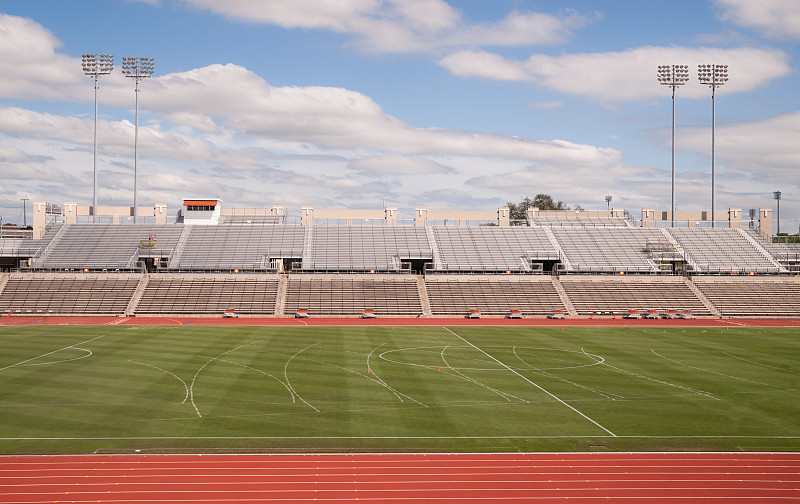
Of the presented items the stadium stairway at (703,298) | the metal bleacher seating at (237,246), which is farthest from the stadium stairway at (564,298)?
the metal bleacher seating at (237,246)

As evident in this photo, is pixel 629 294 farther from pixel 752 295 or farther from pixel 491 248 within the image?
pixel 491 248

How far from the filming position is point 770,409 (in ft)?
86.1

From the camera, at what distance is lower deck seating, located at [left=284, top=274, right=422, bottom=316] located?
61.7m

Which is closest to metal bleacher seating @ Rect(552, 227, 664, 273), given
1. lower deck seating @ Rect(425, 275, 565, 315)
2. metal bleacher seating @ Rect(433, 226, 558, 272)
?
metal bleacher seating @ Rect(433, 226, 558, 272)

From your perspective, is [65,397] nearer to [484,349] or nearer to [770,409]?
[484,349]

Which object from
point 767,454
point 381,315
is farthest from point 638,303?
point 767,454

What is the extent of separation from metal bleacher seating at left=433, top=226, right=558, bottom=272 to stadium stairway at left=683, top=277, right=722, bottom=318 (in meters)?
16.0

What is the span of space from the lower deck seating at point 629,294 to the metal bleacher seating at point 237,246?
115 feet

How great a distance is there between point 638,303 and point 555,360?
31.2 m

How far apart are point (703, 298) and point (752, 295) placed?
5.64 m

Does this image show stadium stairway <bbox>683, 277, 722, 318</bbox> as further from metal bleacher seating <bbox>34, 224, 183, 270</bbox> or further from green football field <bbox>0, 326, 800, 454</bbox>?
metal bleacher seating <bbox>34, 224, 183, 270</bbox>

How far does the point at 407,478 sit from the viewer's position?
62.2 feet

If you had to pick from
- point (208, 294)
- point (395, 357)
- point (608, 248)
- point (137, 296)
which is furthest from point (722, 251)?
point (137, 296)

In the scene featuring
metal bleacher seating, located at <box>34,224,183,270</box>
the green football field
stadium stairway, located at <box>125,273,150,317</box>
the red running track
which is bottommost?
the red running track
